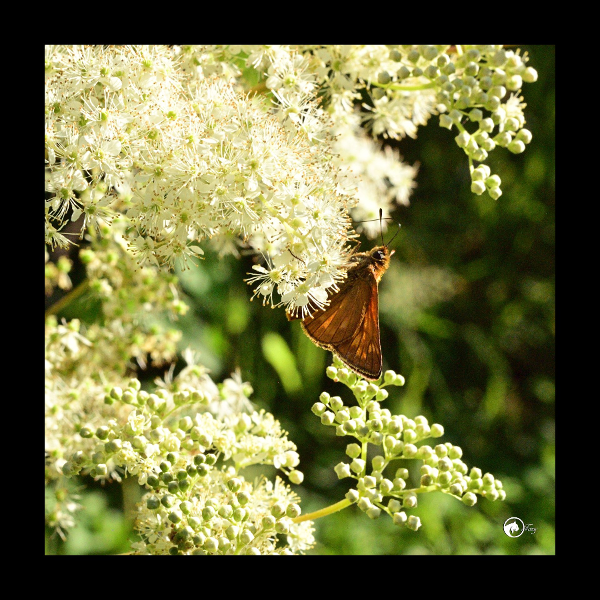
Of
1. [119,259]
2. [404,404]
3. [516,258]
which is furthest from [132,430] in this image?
[516,258]

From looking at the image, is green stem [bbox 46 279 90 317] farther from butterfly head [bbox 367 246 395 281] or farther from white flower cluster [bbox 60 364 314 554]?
butterfly head [bbox 367 246 395 281]

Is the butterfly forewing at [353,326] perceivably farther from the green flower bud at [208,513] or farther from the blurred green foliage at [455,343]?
the blurred green foliage at [455,343]

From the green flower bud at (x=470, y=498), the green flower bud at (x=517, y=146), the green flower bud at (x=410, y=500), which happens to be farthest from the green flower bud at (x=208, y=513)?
the green flower bud at (x=517, y=146)

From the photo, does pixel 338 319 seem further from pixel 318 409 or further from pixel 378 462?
pixel 378 462

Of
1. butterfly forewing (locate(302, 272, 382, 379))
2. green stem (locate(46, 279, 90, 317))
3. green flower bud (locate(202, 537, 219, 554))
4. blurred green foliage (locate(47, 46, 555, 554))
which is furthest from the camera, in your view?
blurred green foliage (locate(47, 46, 555, 554))

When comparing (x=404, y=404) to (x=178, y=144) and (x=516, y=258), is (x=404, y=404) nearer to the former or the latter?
(x=516, y=258)

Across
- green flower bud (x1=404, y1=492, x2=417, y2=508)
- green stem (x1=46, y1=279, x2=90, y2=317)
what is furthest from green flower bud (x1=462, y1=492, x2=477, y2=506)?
green stem (x1=46, y1=279, x2=90, y2=317)
